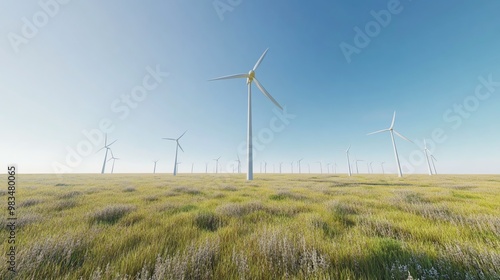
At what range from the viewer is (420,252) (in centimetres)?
299

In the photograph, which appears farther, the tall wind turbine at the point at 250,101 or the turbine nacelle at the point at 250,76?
the turbine nacelle at the point at 250,76

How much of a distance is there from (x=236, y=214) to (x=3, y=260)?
467 centimetres

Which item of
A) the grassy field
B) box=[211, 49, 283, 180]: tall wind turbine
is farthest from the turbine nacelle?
the grassy field

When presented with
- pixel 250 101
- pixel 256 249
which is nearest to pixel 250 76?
pixel 250 101

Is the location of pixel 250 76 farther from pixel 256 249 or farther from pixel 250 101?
pixel 256 249

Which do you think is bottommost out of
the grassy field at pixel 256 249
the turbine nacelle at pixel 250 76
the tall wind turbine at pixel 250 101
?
the grassy field at pixel 256 249

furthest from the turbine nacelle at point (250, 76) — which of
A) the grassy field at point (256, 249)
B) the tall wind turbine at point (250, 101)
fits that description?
the grassy field at point (256, 249)

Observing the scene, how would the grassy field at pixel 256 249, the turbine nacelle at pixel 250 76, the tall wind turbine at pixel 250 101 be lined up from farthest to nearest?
1. the turbine nacelle at pixel 250 76
2. the tall wind turbine at pixel 250 101
3. the grassy field at pixel 256 249

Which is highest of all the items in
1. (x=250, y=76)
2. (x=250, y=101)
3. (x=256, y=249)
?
(x=250, y=76)

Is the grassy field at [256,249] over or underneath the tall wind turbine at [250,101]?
underneath

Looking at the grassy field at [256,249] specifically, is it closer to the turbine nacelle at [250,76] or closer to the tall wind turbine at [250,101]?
the tall wind turbine at [250,101]

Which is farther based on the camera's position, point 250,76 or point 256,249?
point 250,76

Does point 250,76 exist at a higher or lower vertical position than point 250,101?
higher

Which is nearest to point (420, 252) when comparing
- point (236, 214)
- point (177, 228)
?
point (236, 214)
